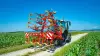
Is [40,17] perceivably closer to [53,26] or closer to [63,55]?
[53,26]

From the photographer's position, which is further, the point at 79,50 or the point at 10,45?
the point at 10,45

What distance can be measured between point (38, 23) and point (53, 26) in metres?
2.05

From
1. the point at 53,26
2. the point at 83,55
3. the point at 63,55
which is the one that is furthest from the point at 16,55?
the point at 53,26

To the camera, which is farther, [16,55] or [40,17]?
[40,17]

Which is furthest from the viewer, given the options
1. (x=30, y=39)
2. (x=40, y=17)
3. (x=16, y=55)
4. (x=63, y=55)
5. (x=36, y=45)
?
(x=30, y=39)

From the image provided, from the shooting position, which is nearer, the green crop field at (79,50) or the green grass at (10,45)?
the green crop field at (79,50)

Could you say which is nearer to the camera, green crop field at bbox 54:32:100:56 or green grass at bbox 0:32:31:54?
green crop field at bbox 54:32:100:56

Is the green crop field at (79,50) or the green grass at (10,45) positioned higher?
the green grass at (10,45)

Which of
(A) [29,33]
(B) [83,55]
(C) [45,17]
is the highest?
(C) [45,17]

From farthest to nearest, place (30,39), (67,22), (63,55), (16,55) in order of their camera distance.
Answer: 1. (67,22)
2. (30,39)
3. (16,55)
4. (63,55)

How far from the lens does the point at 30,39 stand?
796 inches

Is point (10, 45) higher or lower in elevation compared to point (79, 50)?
higher

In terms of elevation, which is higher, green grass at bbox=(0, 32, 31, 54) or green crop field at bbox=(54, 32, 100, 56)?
green grass at bbox=(0, 32, 31, 54)

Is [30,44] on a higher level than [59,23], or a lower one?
lower
